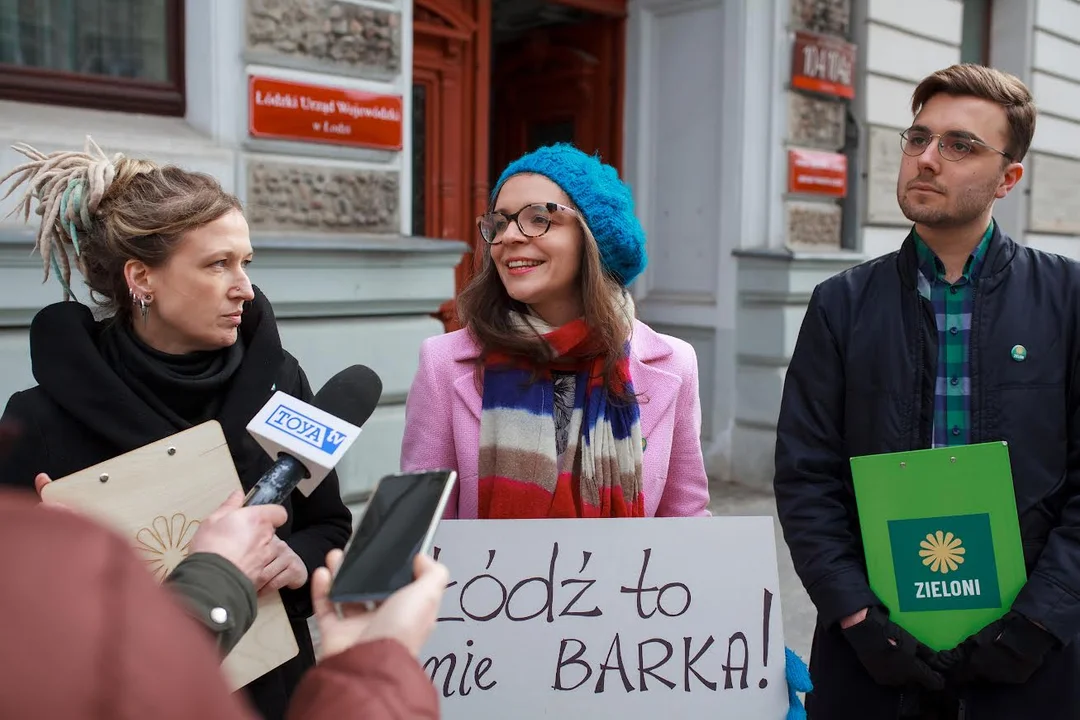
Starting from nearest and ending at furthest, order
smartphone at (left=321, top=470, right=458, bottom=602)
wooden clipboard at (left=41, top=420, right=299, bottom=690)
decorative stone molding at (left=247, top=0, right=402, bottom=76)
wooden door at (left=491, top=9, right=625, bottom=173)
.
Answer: smartphone at (left=321, top=470, right=458, bottom=602) < wooden clipboard at (left=41, top=420, right=299, bottom=690) < decorative stone molding at (left=247, top=0, right=402, bottom=76) < wooden door at (left=491, top=9, right=625, bottom=173)

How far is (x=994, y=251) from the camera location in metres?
2.15

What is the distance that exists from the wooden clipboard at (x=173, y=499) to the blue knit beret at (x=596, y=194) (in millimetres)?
861

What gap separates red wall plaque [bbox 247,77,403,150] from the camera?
4379 millimetres

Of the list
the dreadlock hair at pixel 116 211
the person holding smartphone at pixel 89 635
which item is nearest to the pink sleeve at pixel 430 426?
the dreadlock hair at pixel 116 211

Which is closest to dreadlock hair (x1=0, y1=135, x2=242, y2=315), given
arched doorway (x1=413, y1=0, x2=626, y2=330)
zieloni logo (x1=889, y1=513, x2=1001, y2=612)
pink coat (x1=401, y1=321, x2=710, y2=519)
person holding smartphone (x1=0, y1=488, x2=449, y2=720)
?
pink coat (x1=401, y1=321, x2=710, y2=519)

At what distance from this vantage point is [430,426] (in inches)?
83.9

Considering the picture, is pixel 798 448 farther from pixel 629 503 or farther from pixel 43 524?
pixel 43 524

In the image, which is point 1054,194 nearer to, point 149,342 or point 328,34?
point 328,34

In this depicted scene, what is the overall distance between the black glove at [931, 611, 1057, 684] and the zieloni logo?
0.05 meters

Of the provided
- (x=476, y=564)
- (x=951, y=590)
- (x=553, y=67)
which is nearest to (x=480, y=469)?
(x=476, y=564)

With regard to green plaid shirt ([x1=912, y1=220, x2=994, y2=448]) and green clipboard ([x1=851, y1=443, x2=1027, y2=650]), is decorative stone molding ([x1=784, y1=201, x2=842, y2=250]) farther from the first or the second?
green clipboard ([x1=851, y1=443, x2=1027, y2=650])

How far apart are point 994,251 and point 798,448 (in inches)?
23.3

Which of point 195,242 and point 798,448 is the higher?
point 195,242

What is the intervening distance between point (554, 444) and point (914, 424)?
76 centimetres
